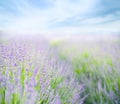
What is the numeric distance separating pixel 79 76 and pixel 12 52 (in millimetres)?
1352

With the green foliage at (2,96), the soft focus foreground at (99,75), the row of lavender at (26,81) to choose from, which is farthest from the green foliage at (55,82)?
the green foliage at (2,96)

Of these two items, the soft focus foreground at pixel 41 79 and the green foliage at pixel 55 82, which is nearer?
the soft focus foreground at pixel 41 79

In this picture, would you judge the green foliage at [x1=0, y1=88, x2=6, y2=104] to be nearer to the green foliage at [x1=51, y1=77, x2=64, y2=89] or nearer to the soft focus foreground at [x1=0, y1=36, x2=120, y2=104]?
the soft focus foreground at [x1=0, y1=36, x2=120, y2=104]

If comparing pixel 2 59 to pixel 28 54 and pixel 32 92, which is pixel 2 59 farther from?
pixel 32 92

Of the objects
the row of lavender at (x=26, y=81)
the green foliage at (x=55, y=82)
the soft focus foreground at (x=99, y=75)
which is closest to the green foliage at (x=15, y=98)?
the row of lavender at (x=26, y=81)

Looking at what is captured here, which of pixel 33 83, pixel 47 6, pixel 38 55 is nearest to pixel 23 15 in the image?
pixel 47 6

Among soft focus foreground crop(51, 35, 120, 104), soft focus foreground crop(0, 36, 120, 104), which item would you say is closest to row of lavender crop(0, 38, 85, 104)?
soft focus foreground crop(0, 36, 120, 104)

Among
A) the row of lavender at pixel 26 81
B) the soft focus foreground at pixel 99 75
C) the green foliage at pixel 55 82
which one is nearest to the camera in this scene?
the row of lavender at pixel 26 81

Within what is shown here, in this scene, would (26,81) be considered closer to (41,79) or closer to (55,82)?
(41,79)

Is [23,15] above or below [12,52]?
above

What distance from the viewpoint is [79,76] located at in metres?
2.99

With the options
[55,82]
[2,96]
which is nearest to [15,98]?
[2,96]

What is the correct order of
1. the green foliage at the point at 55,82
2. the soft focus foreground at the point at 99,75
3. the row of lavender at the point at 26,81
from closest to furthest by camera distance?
the row of lavender at the point at 26,81 < the green foliage at the point at 55,82 < the soft focus foreground at the point at 99,75

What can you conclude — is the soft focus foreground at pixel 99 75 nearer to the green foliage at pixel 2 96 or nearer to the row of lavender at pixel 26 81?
the row of lavender at pixel 26 81
